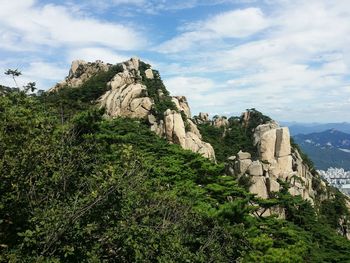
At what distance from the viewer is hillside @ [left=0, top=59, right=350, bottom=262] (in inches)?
472

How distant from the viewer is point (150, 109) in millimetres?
49938

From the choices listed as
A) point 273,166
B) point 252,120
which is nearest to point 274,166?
point 273,166

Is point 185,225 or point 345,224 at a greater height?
point 185,225

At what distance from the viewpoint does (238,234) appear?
72.0 ft

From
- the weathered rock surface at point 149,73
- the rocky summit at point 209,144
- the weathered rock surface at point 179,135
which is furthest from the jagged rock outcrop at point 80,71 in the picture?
the weathered rock surface at point 179,135

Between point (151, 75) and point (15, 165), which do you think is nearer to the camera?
point (15, 165)

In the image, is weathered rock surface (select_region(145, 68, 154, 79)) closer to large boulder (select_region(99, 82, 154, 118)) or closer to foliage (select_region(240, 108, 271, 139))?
large boulder (select_region(99, 82, 154, 118))

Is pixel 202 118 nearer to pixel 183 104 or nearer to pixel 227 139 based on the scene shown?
pixel 183 104

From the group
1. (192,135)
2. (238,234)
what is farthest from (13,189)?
(192,135)

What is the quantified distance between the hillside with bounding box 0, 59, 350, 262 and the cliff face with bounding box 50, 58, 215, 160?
144mm

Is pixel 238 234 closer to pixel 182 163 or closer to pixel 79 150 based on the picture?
pixel 79 150

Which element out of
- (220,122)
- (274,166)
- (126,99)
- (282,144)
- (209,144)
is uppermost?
(126,99)

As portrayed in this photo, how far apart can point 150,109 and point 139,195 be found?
3442cm

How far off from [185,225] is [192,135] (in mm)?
30065
